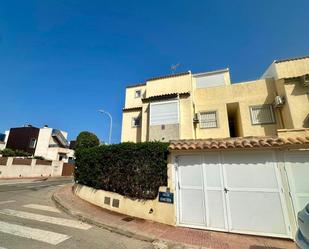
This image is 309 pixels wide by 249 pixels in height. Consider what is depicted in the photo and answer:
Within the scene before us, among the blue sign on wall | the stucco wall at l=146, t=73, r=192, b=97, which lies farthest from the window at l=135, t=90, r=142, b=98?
the blue sign on wall

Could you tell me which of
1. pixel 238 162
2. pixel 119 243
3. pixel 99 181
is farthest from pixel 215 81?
pixel 119 243

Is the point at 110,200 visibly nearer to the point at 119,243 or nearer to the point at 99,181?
the point at 99,181

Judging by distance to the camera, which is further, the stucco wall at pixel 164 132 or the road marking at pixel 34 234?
the stucco wall at pixel 164 132

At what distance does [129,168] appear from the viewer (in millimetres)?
8500

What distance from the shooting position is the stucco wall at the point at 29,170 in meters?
21.6

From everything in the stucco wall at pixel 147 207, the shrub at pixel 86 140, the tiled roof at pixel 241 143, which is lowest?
the stucco wall at pixel 147 207

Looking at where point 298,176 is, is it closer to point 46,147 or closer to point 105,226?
point 105,226

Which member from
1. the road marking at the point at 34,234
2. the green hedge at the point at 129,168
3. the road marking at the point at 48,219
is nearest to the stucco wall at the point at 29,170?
the green hedge at the point at 129,168

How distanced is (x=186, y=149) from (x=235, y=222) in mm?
3181

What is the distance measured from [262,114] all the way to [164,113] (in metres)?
7.42

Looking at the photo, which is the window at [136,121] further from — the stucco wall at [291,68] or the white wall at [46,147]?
the white wall at [46,147]

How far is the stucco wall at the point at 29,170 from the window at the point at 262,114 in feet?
90.4

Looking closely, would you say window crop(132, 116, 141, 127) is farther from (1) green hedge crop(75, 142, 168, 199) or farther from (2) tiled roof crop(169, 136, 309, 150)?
(2) tiled roof crop(169, 136, 309, 150)

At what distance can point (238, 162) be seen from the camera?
684 cm
